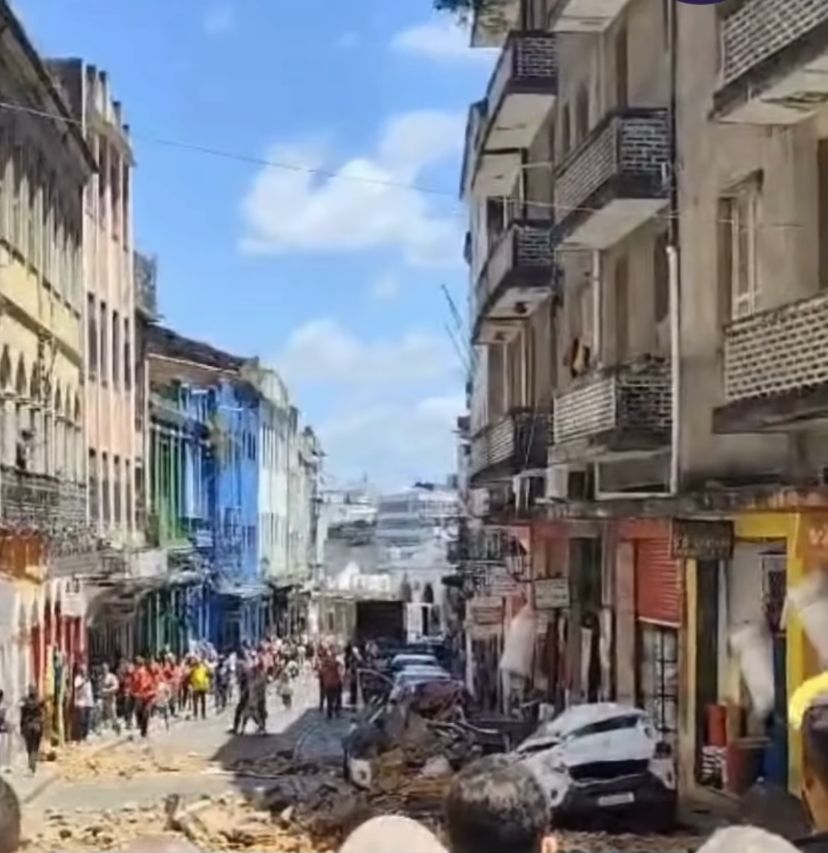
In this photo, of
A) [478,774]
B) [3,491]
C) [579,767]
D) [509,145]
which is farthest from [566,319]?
[478,774]

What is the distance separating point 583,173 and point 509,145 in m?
10.8

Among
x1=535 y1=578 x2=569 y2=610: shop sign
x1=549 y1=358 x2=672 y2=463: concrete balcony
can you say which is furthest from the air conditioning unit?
x1=549 y1=358 x2=672 y2=463: concrete balcony

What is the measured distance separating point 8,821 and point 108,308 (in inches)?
1784

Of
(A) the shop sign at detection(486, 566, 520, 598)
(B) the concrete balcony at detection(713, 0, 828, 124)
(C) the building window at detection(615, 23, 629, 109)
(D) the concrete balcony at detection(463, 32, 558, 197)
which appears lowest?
(A) the shop sign at detection(486, 566, 520, 598)

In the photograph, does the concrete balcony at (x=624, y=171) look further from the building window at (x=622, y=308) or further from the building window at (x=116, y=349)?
the building window at (x=116, y=349)

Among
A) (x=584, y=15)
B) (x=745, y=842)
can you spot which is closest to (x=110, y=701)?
(x=584, y=15)

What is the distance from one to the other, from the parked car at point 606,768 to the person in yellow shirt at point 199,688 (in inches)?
955

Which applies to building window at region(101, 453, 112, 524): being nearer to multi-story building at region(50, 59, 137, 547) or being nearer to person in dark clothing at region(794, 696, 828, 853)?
multi-story building at region(50, 59, 137, 547)

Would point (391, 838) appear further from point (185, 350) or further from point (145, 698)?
point (185, 350)

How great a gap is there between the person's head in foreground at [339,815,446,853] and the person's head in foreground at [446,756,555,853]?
4.3 inches

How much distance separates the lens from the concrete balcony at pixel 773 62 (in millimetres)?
17156

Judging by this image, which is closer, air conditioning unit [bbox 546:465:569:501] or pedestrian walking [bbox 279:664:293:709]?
air conditioning unit [bbox 546:465:569:501]

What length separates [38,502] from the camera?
35.8m

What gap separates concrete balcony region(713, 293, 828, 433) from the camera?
17.5 metres
